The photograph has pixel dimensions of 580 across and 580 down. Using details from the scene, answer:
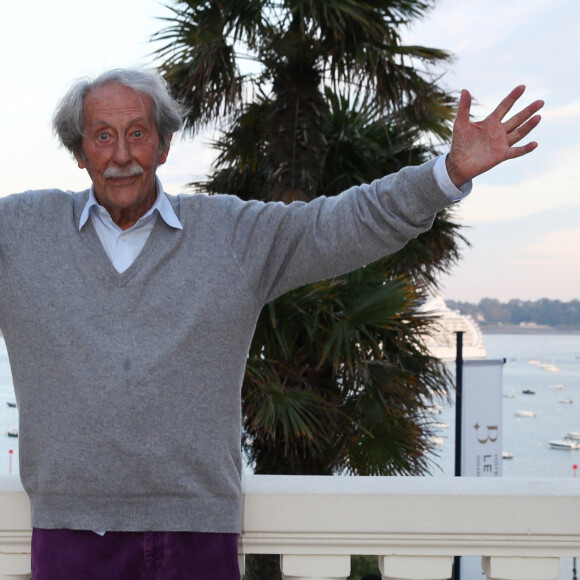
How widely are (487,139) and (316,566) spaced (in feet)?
2.77

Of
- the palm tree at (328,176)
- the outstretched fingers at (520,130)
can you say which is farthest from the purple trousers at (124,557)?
the palm tree at (328,176)

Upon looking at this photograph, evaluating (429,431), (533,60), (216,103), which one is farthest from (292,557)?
(533,60)

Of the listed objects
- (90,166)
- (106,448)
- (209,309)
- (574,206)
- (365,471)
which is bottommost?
(365,471)

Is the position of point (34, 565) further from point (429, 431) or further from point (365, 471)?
point (429, 431)

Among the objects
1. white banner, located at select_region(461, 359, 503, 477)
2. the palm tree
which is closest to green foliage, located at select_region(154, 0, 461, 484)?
the palm tree

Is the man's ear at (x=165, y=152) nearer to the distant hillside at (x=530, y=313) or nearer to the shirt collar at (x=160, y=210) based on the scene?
the shirt collar at (x=160, y=210)

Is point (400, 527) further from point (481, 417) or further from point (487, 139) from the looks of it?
point (481, 417)

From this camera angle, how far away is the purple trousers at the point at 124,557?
4.38ft

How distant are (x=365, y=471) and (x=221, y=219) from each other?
4484 millimetres

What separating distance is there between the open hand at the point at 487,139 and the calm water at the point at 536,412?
70.6ft

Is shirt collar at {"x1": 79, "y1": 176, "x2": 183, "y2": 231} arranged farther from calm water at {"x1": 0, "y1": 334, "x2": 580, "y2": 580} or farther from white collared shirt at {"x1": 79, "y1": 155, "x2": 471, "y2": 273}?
calm water at {"x1": 0, "y1": 334, "x2": 580, "y2": 580}

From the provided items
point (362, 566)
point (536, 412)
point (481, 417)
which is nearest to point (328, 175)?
point (481, 417)

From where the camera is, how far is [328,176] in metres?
7.59

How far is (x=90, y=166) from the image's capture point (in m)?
1.48
